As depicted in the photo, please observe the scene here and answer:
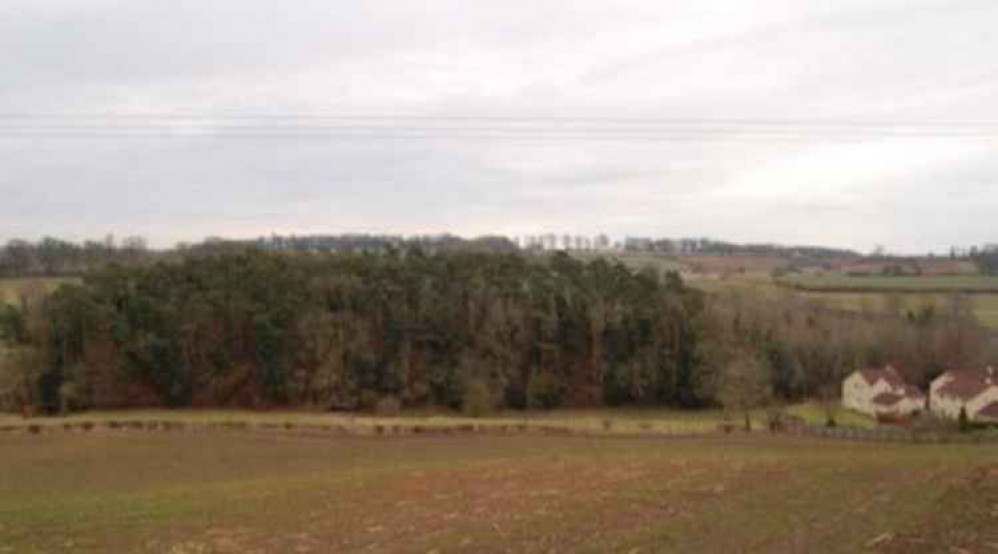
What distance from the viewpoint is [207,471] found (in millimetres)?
35094

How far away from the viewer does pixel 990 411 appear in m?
62.2

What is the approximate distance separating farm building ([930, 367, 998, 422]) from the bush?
123 ft

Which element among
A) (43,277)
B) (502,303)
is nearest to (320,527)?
(502,303)

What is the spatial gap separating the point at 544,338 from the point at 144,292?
30.4m

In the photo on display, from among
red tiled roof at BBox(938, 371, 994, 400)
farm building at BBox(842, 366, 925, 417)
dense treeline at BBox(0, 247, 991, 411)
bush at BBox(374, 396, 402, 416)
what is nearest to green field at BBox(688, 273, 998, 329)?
dense treeline at BBox(0, 247, 991, 411)

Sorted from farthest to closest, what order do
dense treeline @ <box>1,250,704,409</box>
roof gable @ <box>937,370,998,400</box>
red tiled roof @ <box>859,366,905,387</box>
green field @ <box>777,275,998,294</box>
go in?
green field @ <box>777,275,998,294</box> → red tiled roof @ <box>859,366,905,387</box> → dense treeline @ <box>1,250,704,409</box> → roof gable @ <box>937,370,998,400</box>

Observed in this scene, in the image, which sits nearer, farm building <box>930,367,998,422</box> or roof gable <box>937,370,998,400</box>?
farm building <box>930,367,998,422</box>

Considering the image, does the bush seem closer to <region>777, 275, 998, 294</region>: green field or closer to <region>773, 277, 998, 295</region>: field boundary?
<region>773, 277, 998, 295</region>: field boundary

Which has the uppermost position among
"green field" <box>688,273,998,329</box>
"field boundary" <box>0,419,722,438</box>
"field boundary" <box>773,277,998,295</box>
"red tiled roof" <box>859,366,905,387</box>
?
"field boundary" <box>773,277,998,295</box>

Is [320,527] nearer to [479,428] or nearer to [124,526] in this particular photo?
[124,526]

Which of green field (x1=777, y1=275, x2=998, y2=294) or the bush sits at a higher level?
green field (x1=777, y1=275, x2=998, y2=294)

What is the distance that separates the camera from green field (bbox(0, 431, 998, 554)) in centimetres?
1466

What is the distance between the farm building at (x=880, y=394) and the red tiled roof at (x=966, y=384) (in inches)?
90.4

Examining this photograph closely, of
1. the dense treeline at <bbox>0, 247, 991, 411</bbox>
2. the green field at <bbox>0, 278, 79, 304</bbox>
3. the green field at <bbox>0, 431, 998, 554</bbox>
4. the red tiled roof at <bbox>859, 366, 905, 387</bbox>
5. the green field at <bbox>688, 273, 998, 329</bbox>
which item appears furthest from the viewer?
the green field at <bbox>688, 273, 998, 329</bbox>
